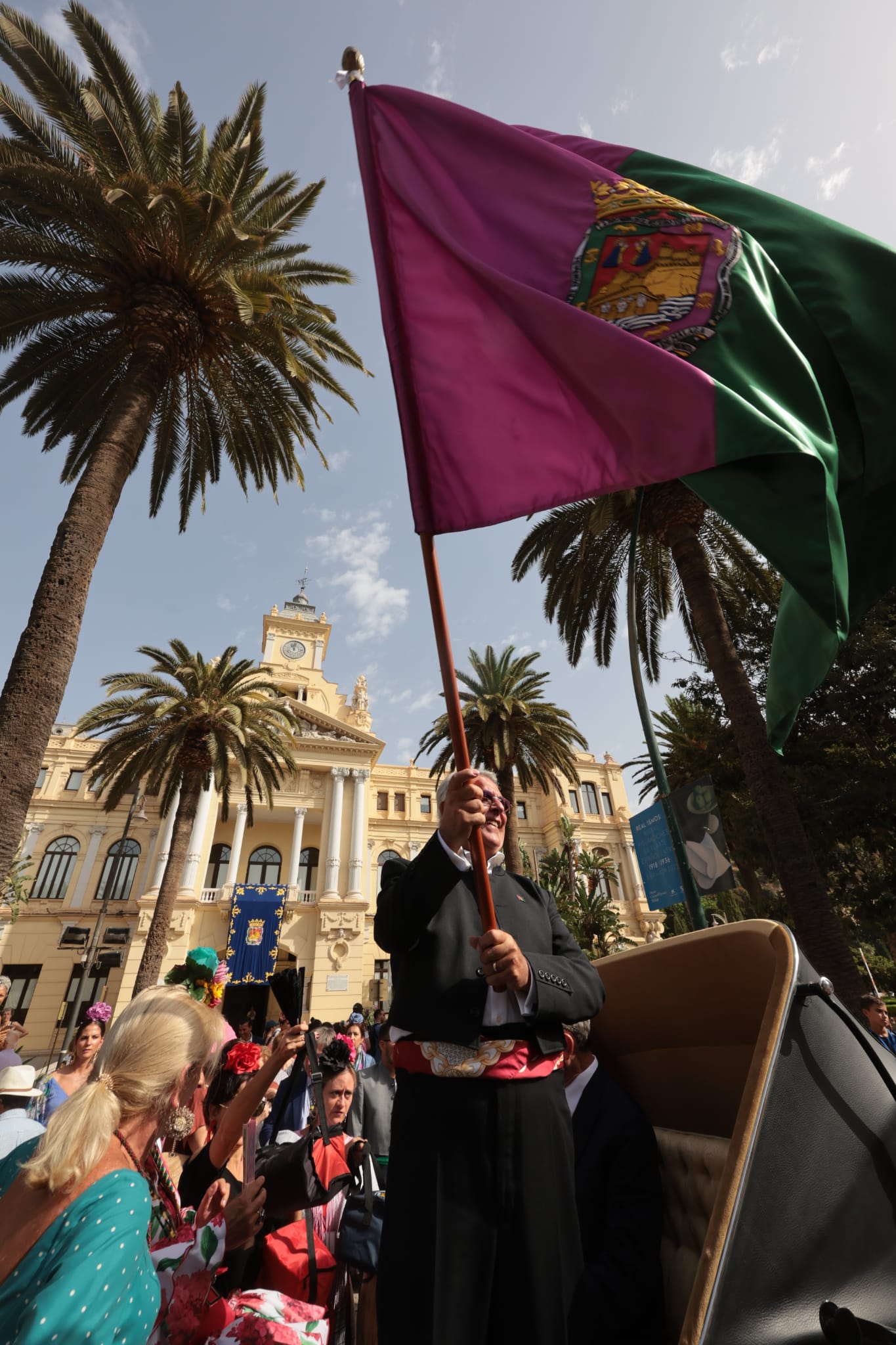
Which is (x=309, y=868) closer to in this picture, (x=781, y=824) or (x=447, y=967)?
(x=781, y=824)

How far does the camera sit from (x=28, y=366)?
9.02m

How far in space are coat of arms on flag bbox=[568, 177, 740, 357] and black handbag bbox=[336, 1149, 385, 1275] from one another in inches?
154

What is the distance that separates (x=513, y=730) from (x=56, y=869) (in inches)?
941

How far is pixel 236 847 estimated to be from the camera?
1161 inches

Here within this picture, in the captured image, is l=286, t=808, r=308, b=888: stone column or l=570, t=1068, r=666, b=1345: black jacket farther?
l=286, t=808, r=308, b=888: stone column

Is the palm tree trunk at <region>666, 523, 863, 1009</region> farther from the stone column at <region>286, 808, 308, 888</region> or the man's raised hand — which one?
the stone column at <region>286, 808, 308, 888</region>

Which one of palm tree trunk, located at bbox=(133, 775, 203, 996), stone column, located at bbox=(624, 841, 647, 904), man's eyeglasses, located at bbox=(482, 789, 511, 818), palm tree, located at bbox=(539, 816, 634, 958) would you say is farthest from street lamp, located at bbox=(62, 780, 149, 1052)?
stone column, located at bbox=(624, 841, 647, 904)

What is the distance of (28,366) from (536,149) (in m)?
8.79

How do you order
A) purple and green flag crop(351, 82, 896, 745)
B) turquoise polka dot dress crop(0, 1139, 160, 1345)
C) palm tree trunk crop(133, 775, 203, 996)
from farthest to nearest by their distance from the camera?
palm tree trunk crop(133, 775, 203, 996), purple and green flag crop(351, 82, 896, 745), turquoise polka dot dress crop(0, 1139, 160, 1345)

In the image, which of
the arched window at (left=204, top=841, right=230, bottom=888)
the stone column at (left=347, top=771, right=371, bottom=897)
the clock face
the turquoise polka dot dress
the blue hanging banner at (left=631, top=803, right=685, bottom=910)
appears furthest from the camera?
the clock face

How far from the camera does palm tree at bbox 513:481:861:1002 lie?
7.71m

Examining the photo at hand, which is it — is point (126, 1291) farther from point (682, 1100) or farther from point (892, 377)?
point (892, 377)

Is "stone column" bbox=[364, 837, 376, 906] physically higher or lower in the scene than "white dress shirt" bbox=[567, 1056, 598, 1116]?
higher

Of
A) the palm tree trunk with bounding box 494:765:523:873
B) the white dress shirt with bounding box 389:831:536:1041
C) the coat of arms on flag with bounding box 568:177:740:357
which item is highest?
the palm tree trunk with bounding box 494:765:523:873
